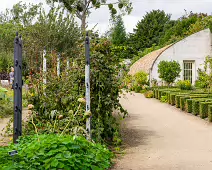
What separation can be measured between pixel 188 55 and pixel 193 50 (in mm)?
520

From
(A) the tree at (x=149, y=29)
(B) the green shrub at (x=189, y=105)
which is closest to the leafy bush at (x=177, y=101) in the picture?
(B) the green shrub at (x=189, y=105)

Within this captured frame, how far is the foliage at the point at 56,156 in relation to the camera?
424cm

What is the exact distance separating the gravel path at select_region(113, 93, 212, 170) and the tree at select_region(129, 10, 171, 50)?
39.9 m

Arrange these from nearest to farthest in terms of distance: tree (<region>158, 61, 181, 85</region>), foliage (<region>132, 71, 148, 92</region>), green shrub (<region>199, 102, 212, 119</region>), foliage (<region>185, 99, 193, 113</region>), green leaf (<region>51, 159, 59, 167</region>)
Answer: green leaf (<region>51, 159, 59, 167</region>) < green shrub (<region>199, 102, 212, 119</region>) < foliage (<region>185, 99, 193, 113</region>) < tree (<region>158, 61, 181, 85</region>) < foliage (<region>132, 71, 148, 92</region>)

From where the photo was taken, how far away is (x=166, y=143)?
8.29 metres

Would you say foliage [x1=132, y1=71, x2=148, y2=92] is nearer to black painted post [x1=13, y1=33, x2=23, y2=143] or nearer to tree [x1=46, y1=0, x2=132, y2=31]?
tree [x1=46, y1=0, x2=132, y2=31]

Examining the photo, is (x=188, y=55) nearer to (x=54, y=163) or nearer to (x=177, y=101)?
(x=177, y=101)

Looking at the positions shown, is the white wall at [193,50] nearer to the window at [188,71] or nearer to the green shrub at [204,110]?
the window at [188,71]

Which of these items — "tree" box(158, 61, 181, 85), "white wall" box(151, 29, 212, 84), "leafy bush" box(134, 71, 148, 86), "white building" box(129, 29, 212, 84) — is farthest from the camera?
"white wall" box(151, 29, 212, 84)

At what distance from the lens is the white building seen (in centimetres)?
3016

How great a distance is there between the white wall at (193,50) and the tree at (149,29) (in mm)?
20464

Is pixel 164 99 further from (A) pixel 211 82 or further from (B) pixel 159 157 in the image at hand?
(B) pixel 159 157

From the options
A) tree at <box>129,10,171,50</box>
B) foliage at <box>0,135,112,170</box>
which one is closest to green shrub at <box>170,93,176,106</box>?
foliage at <box>0,135,112,170</box>

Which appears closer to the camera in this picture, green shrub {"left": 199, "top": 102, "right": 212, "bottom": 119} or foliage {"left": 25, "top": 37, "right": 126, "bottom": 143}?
foliage {"left": 25, "top": 37, "right": 126, "bottom": 143}
